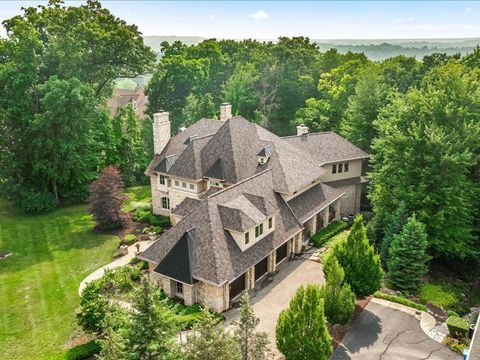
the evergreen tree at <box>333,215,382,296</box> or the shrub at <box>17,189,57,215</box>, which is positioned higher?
the evergreen tree at <box>333,215,382,296</box>

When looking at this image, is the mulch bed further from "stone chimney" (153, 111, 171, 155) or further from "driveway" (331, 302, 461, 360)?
"stone chimney" (153, 111, 171, 155)

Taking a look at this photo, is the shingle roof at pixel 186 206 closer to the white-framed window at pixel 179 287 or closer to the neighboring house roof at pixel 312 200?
the neighboring house roof at pixel 312 200

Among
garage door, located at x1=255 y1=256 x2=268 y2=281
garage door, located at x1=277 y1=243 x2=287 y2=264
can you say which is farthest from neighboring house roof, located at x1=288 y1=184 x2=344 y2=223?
garage door, located at x1=255 y1=256 x2=268 y2=281

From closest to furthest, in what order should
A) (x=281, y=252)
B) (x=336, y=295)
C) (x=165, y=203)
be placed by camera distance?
1. (x=336, y=295)
2. (x=281, y=252)
3. (x=165, y=203)

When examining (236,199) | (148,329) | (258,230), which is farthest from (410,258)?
(148,329)

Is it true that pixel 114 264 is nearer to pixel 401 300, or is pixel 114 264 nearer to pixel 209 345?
pixel 209 345

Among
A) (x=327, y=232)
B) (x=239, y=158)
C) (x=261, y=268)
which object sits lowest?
(x=327, y=232)

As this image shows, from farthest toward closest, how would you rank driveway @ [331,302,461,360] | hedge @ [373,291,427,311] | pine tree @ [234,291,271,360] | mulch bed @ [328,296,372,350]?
1. hedge @ [373,291,427,311]
2. mulch bed @ [328,296,372,350]
3. driveway @ [331,302,461,360]
4. pine tree @ [234,291,271,360]
